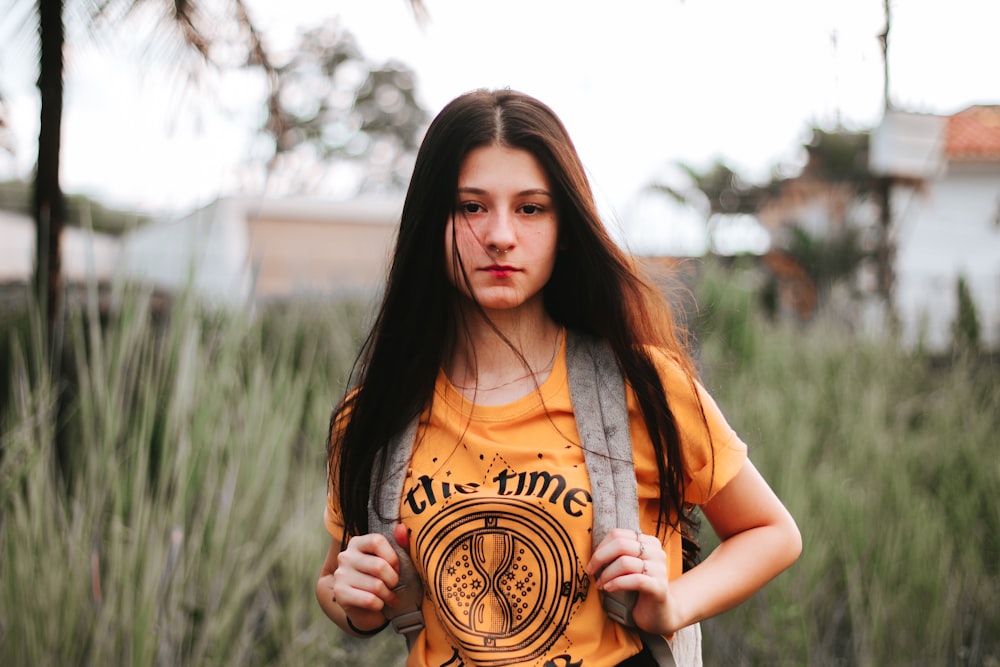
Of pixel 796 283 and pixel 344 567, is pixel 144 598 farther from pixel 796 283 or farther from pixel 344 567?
pixel 796 283

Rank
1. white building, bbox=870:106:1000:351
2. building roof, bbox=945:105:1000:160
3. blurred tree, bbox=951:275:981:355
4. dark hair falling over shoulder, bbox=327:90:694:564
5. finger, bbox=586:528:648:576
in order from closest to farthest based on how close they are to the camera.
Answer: finger, bbox=586:528:648:576, dark hair falling over shoulder, bbox=327:90:694:564, blurred tree, bbox=951:275:981:355, white building, bbox=870:106:1000:351, building roof, bbox=945:105:1000:160

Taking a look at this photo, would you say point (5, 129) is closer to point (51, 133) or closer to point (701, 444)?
point (51, 133)

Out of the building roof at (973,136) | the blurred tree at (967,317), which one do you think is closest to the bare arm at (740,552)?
the blurred tree at (967,317)

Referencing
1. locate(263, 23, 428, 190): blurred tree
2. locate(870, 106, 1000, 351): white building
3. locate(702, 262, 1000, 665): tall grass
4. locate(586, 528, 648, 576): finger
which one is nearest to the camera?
locate(586, 528, 648, 576): finger

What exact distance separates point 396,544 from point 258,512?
5.65 feet

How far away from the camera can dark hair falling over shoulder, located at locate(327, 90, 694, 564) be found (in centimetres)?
133

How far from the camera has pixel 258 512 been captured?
9.25 feet

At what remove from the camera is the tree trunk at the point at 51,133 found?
10.1 ft

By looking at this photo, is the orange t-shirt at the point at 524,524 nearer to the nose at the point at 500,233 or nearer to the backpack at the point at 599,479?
the backpack at the point at 599,479

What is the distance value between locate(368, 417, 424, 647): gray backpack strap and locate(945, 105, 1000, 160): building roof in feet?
63.1

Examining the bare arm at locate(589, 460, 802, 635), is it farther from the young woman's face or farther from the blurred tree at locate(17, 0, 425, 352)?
the blurred tree at locate(17, 0, 425, 352)

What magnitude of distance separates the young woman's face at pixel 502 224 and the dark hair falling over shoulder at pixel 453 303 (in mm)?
25

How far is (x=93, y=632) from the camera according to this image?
1.95 metres

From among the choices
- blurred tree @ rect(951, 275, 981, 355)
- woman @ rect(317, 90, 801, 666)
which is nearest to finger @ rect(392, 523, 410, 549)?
woman @ rect(317, 90, 801, 666)
